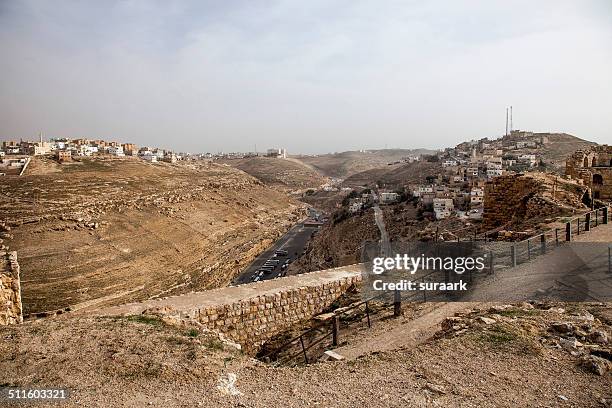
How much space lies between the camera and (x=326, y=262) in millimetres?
27047

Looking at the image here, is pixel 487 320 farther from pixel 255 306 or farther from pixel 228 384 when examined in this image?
pixel 255 306

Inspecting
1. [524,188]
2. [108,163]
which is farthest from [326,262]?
[108,163]

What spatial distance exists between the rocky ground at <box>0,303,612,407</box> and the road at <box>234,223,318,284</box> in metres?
23.2

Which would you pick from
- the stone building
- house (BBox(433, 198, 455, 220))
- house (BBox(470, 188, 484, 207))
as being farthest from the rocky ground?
house (BBox(470, 188, 484, 207))

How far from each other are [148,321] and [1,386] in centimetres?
234

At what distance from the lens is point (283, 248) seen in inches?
1553

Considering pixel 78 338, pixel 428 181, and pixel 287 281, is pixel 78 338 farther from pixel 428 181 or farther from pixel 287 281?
pixel 428 181

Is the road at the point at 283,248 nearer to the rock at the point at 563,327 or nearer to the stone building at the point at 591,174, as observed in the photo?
the stone building at the point at 591,174

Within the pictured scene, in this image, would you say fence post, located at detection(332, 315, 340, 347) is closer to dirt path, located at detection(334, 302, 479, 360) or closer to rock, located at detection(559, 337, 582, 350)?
dirt path, located at detection(334, 302, 479, 360)

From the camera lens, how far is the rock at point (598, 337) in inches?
203

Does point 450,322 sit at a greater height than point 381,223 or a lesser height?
greater

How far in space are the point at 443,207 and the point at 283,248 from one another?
1724 cm

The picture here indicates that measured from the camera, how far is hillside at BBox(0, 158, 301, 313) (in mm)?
24141

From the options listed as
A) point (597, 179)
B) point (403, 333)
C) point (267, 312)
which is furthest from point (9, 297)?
point (597, 179)
